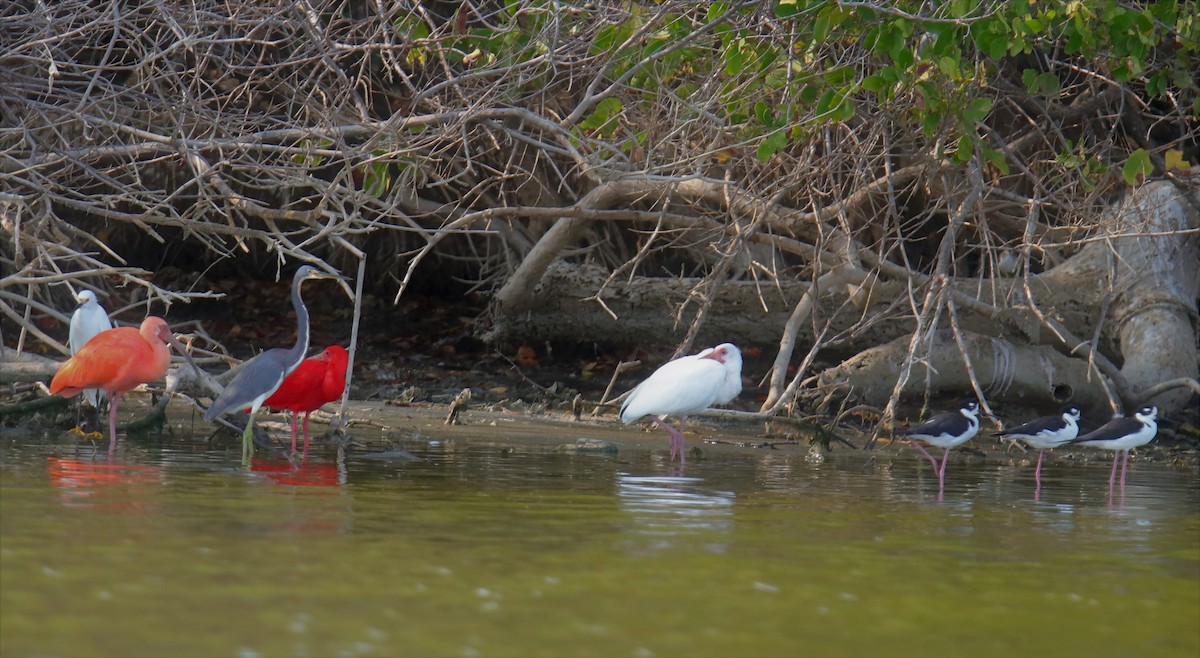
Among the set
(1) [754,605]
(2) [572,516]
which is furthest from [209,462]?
(1) [754,605]

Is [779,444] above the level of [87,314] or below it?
below

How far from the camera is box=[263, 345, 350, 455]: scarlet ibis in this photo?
815cm

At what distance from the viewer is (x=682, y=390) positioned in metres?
8.90

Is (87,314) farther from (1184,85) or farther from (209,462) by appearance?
(1184,85)

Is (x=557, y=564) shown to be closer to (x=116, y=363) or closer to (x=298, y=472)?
(x=298, y=472)

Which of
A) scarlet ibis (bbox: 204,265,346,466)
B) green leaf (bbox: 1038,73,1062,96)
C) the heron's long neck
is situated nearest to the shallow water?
scarlet ibis (bbox: 204,265,346,466)

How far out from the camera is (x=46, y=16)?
8.31 meters

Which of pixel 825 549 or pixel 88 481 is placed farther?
pixel 88 481

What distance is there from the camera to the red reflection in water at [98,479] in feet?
17.4

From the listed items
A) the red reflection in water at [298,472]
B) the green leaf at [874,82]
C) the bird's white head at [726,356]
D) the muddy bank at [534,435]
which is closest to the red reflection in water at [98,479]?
the red reflection in water at [298,472]

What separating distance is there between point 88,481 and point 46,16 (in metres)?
3.60

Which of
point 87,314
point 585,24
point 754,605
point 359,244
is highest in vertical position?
point 585,24

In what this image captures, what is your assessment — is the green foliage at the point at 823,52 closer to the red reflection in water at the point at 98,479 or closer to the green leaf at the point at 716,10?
the green leaf at the point at 716,10

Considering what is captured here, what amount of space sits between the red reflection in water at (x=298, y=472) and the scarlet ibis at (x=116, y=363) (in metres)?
0.97
